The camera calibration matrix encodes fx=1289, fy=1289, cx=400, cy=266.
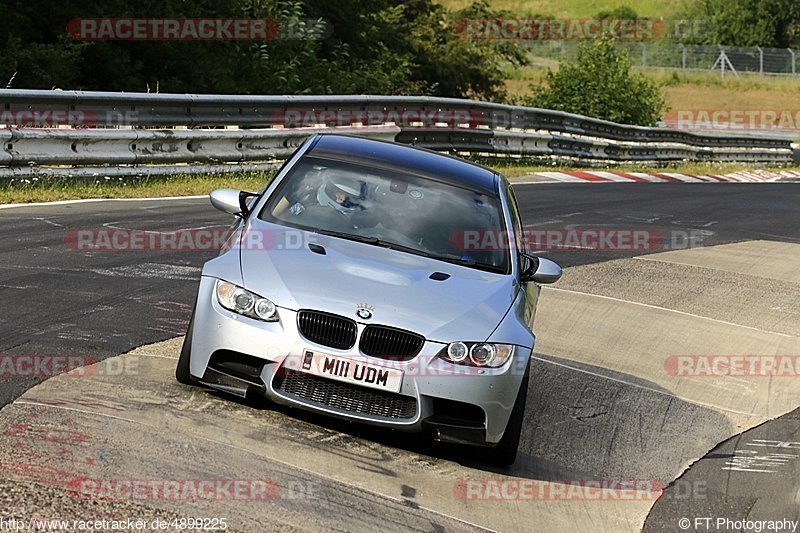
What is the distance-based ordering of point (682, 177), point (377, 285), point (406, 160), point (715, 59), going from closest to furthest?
point (377, 285) < point (406, 160) < point (682, 177) < point (715, 59)

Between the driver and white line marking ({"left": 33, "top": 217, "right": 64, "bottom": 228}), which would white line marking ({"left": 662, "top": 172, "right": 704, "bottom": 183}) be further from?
the driver

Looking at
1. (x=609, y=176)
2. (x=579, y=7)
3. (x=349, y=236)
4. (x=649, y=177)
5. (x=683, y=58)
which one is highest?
(x=579, y=7)

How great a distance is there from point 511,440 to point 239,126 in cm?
1231

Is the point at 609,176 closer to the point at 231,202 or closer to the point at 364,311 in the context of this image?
the point at 231,202

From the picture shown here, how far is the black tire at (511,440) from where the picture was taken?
655 cm

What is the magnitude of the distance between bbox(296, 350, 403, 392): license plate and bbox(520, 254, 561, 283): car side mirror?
5.00 ft

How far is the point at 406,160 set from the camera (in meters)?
7.98

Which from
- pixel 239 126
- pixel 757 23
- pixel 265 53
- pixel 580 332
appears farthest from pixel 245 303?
pixel 757 23

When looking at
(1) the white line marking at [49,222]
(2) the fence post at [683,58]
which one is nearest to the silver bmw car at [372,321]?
(1) the white line marking at [49,222]

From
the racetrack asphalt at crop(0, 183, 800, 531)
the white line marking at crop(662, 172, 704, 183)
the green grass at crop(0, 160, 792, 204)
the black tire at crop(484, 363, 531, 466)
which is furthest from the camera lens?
the white line marking at crop(662, 172, 704, 183)

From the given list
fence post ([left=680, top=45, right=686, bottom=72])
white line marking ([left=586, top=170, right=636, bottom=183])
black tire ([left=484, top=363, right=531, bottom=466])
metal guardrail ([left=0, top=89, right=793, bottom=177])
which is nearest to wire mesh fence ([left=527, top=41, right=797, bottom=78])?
fence post ([left=680, top=45, right=686, bottom=72])

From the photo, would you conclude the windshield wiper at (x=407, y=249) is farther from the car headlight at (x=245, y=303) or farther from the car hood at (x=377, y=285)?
the car headlight at (x=245, y=303)

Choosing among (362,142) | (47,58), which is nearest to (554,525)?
(362,142)

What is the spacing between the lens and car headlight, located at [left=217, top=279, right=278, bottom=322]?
6336 millimetres
